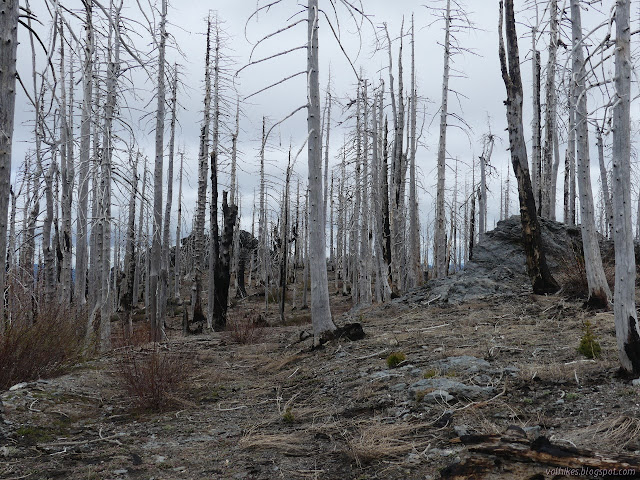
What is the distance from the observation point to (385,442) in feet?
9.89

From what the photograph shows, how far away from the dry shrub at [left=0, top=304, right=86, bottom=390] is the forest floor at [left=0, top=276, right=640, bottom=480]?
0.23 metres

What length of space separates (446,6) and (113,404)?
15.8m

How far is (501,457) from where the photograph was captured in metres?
2.33

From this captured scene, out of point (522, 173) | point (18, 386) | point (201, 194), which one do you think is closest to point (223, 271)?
point (201, 194)

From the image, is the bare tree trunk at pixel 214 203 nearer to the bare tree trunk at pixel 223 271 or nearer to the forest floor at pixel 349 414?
the bare tree trunk at pixel 223 271

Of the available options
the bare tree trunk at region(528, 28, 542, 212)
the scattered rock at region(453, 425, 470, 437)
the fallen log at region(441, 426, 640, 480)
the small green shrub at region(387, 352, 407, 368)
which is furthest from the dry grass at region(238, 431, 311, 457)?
the bare tree trunk at region(528, 28, 542, 212)

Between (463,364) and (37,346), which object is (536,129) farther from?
(37,346)

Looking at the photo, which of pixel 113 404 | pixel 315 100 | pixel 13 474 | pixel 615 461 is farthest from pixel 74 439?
pixel 315 100

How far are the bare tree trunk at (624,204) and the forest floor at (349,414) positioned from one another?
326mm

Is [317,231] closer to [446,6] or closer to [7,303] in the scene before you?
[7,303]

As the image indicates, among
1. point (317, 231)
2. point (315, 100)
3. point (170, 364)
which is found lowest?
point (170, 364)

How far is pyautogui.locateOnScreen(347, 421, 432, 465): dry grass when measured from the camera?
2.92 metres

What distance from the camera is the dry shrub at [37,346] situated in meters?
4.86

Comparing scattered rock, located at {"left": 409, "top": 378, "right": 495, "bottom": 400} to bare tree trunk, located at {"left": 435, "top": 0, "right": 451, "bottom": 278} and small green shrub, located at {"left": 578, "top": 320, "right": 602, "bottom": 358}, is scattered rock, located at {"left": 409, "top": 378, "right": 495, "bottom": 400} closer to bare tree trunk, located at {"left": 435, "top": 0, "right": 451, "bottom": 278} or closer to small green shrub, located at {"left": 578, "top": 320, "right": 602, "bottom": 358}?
small green shrub, located at {"left": 578, "top": 320, "right": 602, "bottom": 358}
